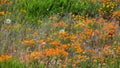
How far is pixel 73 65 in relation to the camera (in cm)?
511

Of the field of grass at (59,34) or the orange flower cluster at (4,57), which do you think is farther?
the field of grass at (59,34)

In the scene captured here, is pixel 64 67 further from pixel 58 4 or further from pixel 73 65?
pixel 58 4

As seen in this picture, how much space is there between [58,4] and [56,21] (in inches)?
38.8

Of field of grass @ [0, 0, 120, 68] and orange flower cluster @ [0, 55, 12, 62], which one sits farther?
field of grass @ [0, 0, 120, 68]

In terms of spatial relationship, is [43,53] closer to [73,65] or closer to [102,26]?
[73,65]

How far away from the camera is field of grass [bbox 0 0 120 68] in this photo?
17.2 ft

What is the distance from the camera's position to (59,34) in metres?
6.33

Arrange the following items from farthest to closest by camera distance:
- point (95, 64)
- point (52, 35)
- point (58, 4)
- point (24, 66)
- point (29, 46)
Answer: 1. point (58, 4)
2. point (52, 35)
3. point (29, 46)
4. point (95, 64)
5. point (24, 66)

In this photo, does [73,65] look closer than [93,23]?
Yes

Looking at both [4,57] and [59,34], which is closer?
[4,57]

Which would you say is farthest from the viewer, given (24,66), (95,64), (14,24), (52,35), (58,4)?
(58,4)

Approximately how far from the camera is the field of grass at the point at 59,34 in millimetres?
5238

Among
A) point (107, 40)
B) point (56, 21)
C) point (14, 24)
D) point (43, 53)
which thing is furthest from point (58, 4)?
point (43, 53)

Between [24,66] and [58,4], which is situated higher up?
[58,4]
